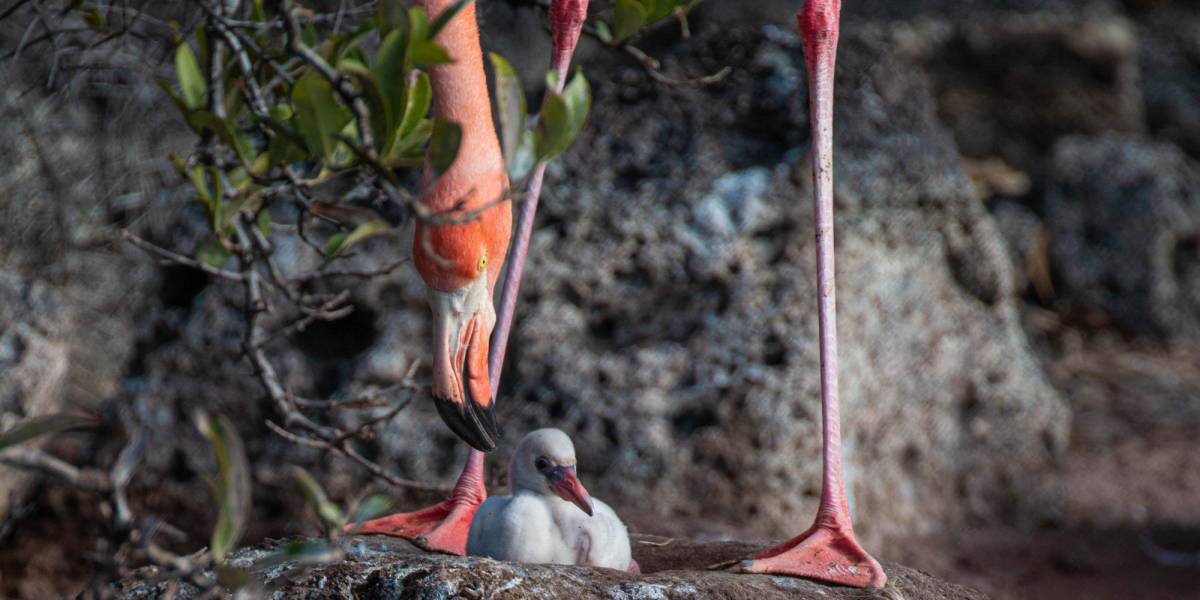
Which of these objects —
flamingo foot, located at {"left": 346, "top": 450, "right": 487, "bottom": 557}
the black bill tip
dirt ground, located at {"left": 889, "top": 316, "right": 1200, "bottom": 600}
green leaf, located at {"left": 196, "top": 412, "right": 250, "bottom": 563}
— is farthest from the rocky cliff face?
green leaf, located at {"left": 196, "top": 412, "right": 250, "bottom": 563}

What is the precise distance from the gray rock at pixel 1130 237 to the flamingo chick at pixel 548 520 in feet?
15.5

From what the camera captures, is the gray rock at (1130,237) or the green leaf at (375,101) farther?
the gray rock at (1130,237)

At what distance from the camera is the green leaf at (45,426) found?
1.37 metres

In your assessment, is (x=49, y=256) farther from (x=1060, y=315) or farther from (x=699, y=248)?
(x=1060, y=315)

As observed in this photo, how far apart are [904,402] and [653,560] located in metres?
1.61

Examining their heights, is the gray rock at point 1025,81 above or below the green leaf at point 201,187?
above

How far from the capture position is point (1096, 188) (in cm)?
623

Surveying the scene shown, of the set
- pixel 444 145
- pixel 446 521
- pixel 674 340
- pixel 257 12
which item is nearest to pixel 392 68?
pixel 444 145

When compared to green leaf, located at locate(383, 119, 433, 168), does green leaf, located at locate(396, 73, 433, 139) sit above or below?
above

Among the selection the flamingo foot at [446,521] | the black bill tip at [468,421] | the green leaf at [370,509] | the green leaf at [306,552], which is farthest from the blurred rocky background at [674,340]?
the green leaf at [306,552]

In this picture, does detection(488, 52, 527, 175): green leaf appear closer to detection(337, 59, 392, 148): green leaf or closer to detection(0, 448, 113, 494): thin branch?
detection(337, 59, 392, 148): green leaf

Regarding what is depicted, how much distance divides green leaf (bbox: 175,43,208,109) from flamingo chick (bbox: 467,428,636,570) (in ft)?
2.76

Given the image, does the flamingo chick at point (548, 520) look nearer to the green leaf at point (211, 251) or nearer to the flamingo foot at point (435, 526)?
the flamingo foot at point (435, 526)

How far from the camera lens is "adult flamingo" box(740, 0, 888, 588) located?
2.18 meters
